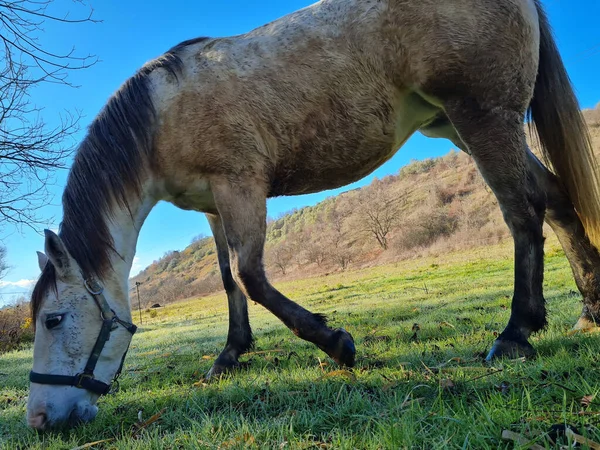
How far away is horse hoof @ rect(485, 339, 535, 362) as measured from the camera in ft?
7.41

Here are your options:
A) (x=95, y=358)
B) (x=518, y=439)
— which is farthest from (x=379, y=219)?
(x=518, y=439)

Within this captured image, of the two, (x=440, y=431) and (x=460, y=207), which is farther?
(x=460, y=207)

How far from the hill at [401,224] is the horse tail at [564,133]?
18.7 meters

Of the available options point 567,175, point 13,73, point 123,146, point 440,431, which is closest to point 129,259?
point 123,146

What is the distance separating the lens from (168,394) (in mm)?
2656

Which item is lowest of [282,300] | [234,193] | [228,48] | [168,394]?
[168,394]

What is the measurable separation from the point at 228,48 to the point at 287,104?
0.78 metres

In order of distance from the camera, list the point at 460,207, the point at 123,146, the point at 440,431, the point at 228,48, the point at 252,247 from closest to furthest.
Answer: the point at 440,431 → the point at 252,247 → the point at 123,146 → the point at 228,48 → the point at 460,207

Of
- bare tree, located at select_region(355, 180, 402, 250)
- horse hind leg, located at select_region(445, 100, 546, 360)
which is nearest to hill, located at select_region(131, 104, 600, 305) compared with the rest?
bare tree, located at select_region(355, 180, 402, 250)

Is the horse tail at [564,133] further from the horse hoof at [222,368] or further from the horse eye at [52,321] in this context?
the horse eye at [52,321]

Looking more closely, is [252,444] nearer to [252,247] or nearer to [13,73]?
[252,247]

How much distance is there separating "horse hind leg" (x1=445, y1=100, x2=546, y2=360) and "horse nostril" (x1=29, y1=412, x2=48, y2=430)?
2.93 m

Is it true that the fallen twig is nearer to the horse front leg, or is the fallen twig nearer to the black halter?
the black halter

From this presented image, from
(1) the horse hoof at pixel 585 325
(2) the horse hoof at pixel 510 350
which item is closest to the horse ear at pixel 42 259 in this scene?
(2) the horse hoof at pixel 510 350
